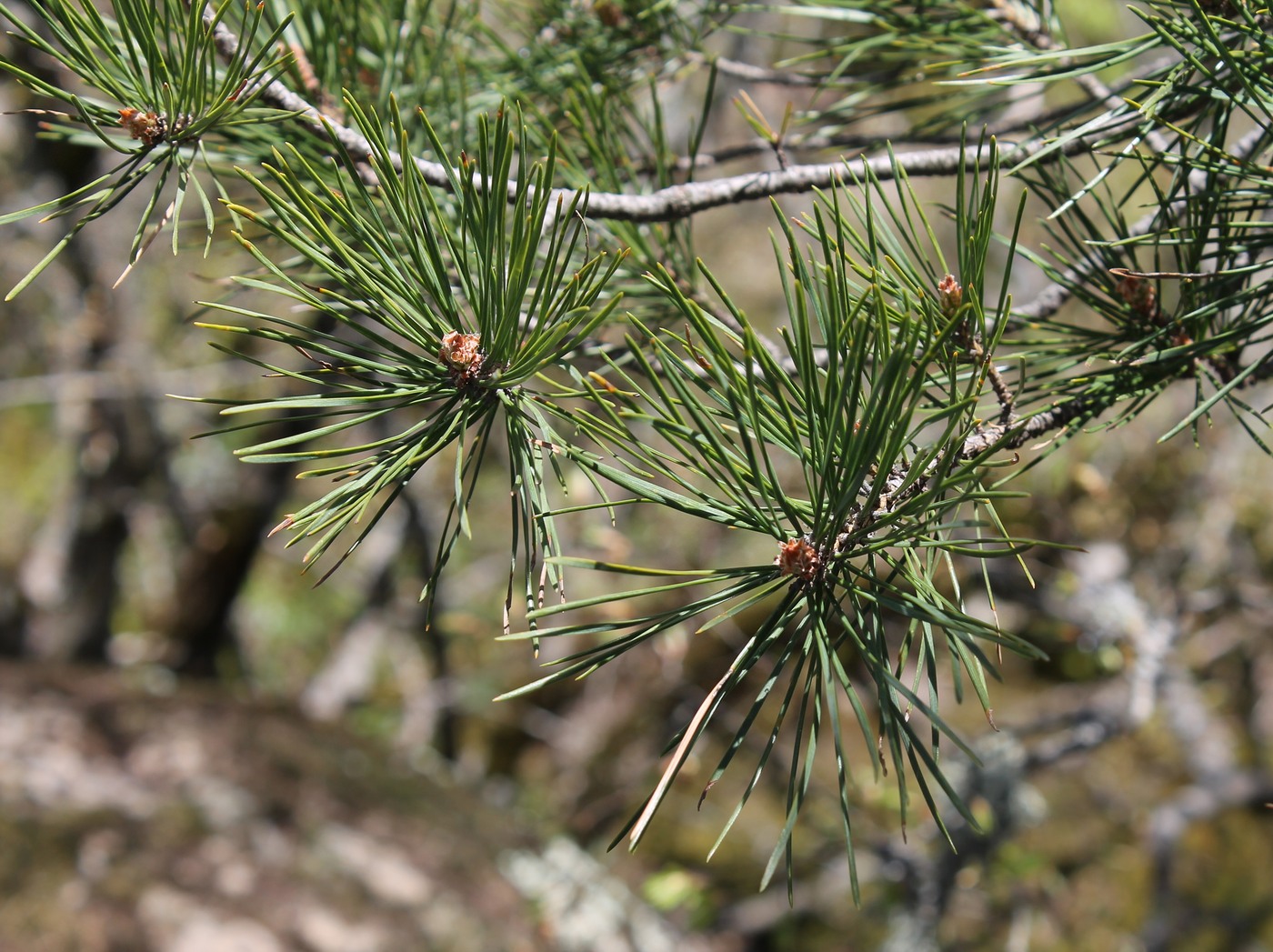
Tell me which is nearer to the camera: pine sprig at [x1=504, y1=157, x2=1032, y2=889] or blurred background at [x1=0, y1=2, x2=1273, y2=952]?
pine sprig at [x1=504, y1=157, x2=1032, y2=889]

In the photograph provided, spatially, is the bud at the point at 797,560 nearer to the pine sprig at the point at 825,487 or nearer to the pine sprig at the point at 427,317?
the pine sprig at the point at 825,487

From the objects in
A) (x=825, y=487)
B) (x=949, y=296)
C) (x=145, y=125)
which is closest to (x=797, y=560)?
(x=825, y=487)

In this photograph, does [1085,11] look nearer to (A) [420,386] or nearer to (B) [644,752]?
(B) [644,752]

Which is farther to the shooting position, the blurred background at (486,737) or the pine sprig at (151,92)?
the blurred background at (486,737)

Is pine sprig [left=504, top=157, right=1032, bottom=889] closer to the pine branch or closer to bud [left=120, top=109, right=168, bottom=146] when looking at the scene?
the pine branch

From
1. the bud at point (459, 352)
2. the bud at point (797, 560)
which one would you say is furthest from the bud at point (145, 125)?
the bud at point (797, 560)

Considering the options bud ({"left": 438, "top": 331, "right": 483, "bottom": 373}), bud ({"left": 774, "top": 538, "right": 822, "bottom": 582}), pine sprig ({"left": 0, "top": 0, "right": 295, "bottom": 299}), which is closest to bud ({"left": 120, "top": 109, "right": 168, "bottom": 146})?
pine sprig ({"left": 0, "top": 0, "right": 295, "bottom": 299})

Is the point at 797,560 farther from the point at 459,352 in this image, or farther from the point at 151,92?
A: the point at 151,92

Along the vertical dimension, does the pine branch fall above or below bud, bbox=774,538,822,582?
above

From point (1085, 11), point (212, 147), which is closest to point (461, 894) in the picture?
point (212, 147)

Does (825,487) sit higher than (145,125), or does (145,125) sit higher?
(145,125)
